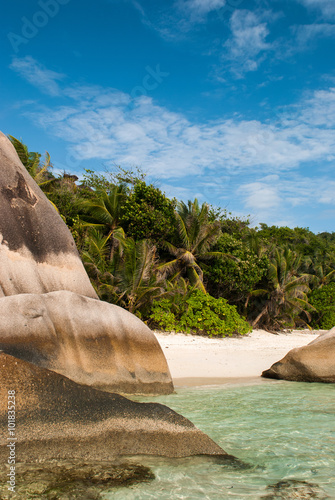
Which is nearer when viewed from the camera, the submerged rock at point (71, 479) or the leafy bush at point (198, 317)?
the submerged rock at point (71, 479)

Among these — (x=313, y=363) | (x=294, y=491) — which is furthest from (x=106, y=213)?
(x=294, y=491)

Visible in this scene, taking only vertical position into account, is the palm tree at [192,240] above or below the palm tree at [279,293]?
above

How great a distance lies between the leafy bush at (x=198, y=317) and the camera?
573 inches

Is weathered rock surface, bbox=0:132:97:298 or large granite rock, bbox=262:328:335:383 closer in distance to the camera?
weathered rock surface, bbox=0:132:97:298

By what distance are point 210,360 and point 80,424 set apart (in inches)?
286

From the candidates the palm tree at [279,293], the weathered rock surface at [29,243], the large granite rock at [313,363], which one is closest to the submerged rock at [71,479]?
the weathered rock surface at [29,243]

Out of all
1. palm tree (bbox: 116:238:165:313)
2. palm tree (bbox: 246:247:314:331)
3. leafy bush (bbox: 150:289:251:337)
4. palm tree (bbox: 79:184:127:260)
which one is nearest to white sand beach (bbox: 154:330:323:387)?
leafy bush (bbox: 150:289:251:337)

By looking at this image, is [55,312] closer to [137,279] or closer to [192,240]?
[137,279]

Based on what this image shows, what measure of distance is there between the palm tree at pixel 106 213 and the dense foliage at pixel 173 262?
51mm

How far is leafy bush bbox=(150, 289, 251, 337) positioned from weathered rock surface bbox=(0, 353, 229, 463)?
34.6 feet

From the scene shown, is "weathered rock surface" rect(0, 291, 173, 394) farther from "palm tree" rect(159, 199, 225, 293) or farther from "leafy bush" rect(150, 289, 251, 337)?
"palm tree" rect(159, 199, 225, 293)

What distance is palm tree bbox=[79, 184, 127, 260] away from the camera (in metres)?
19.7

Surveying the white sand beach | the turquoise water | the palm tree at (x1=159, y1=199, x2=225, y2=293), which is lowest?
the turquoise water

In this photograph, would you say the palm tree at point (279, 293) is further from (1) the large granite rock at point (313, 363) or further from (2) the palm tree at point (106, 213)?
(1) the large granite rock at point (313, 363)
